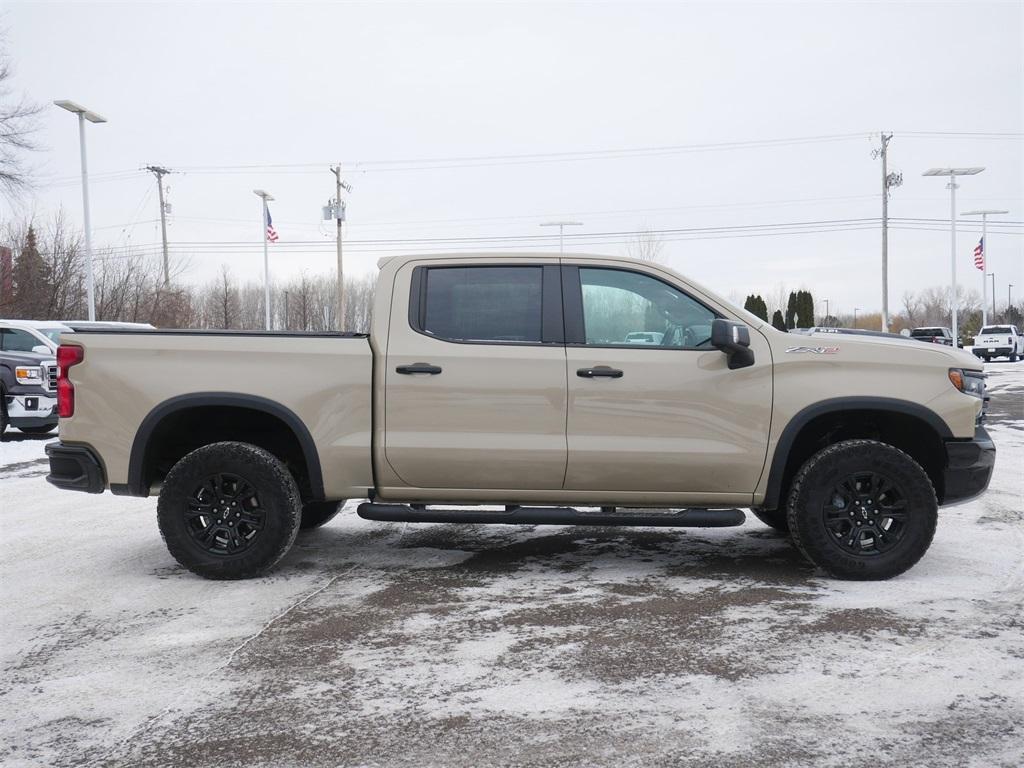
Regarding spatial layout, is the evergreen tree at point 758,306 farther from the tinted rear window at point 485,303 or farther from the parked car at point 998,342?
the tinted rear window at point 485,303

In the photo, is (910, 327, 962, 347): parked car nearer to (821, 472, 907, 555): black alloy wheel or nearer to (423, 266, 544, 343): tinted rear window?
(821, 472, 907, 555): black alloy wheel

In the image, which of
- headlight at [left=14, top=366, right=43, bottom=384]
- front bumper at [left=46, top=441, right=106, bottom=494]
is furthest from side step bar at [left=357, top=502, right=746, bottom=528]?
headlight at [left=14, top=366, right=43, bottom=384]

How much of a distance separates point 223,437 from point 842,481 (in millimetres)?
3835

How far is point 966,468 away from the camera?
5.64m

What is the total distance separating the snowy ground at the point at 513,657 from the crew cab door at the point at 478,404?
2.26 feet

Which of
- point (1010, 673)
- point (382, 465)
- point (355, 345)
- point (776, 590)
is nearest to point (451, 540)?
point (382, 465)

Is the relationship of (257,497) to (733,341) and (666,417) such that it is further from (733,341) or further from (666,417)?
(733,341)

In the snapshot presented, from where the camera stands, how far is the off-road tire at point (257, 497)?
568 centimetres

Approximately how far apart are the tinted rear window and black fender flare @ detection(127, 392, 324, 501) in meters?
0.97

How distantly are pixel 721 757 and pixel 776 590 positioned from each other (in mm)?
2355

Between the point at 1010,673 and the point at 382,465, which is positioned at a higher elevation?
the point at 382,465

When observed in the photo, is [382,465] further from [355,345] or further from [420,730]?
[420,730]

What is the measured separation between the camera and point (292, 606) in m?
5.17

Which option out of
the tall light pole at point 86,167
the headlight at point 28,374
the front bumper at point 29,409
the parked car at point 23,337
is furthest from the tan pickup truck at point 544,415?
the tall light pole at point 86,167
